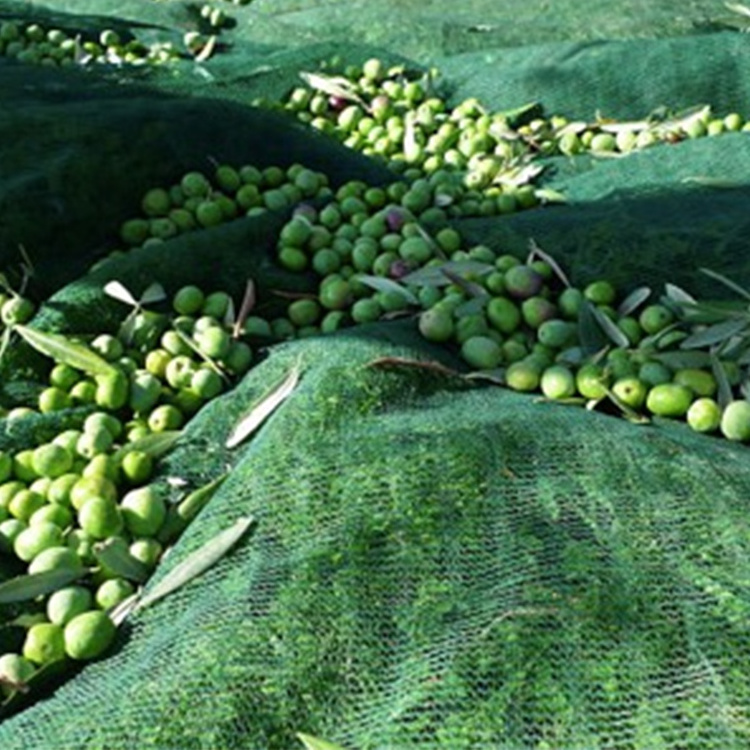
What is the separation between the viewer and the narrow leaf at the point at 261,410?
263 cm

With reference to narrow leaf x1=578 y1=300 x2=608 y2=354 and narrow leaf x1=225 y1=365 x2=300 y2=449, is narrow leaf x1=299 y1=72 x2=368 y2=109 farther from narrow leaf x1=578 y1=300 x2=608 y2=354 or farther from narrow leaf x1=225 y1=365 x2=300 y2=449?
narrow leaf x1=225 y1=365 x2=300 y2=449

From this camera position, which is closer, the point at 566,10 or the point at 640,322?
the point at 640,322

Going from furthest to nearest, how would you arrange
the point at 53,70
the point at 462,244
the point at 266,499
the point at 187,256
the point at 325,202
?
the point at 53,70
the point at 325,202
the point at 462,244
the point at 187,256
the point at 266,499

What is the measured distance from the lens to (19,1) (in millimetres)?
6441

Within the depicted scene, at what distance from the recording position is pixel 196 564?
7.11 feet

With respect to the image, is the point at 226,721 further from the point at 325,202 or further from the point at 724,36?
the point at 724,36

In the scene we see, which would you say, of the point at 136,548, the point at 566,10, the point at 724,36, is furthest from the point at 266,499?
the point at 566,10

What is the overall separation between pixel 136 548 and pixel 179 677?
1.73 feet

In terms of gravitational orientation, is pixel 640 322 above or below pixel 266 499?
below

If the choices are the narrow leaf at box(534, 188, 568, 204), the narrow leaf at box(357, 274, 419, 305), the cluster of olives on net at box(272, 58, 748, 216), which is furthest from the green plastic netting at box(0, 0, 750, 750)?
the cluster of olives on net at box(272, 58, 748, 216)

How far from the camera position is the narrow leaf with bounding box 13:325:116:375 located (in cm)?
294

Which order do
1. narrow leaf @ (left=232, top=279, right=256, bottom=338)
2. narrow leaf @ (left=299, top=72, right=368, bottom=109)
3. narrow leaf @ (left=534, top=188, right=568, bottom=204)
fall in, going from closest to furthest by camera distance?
narrow leaf @ (left=232, top=279, right=256, bottom=338), narrow leaf @ (left=534, top=188, right=568, bottom=204), narrow leaf @ (left=299, top=72, right=368, bottom=109)

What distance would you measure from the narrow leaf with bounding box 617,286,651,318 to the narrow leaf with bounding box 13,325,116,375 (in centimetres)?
128

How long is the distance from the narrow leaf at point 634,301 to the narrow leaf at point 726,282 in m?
0.15
